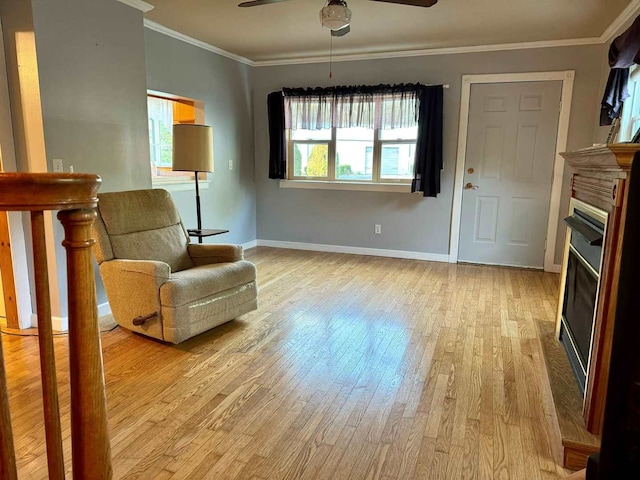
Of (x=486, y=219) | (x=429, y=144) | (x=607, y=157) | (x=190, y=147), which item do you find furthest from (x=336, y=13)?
(x=486, y=219)

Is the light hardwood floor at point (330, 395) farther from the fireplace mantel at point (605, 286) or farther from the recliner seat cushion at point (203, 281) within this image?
the recliner seat cushion at point (203, 281)

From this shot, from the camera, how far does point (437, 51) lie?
480cm

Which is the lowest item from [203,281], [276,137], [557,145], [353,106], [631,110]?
[203,281]

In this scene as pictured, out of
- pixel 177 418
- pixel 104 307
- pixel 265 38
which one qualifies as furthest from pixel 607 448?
pixel 265 38

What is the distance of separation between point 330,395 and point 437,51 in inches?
158

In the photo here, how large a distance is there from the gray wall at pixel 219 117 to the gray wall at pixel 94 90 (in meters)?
0.57

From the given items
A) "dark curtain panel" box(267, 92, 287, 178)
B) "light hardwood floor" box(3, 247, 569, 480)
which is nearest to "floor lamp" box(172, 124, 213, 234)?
"light hardwood floor" box(3, 247, 569, 480)

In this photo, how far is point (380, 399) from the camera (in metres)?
2.22

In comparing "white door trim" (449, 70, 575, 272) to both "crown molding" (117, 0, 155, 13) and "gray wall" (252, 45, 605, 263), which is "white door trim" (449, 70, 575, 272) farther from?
"crown molding" (117, 0, 155, 13)

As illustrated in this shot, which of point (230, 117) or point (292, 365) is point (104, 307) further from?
point (230, 117)

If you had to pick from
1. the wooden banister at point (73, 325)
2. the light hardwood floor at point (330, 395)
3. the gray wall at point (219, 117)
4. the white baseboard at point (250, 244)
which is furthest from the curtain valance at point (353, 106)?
the wooden banister at point (73, 325)

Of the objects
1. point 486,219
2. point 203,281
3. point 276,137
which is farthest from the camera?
point 276,137

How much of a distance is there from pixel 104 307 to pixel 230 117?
2760 mm

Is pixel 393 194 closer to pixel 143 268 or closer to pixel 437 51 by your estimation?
pixel 437 51
